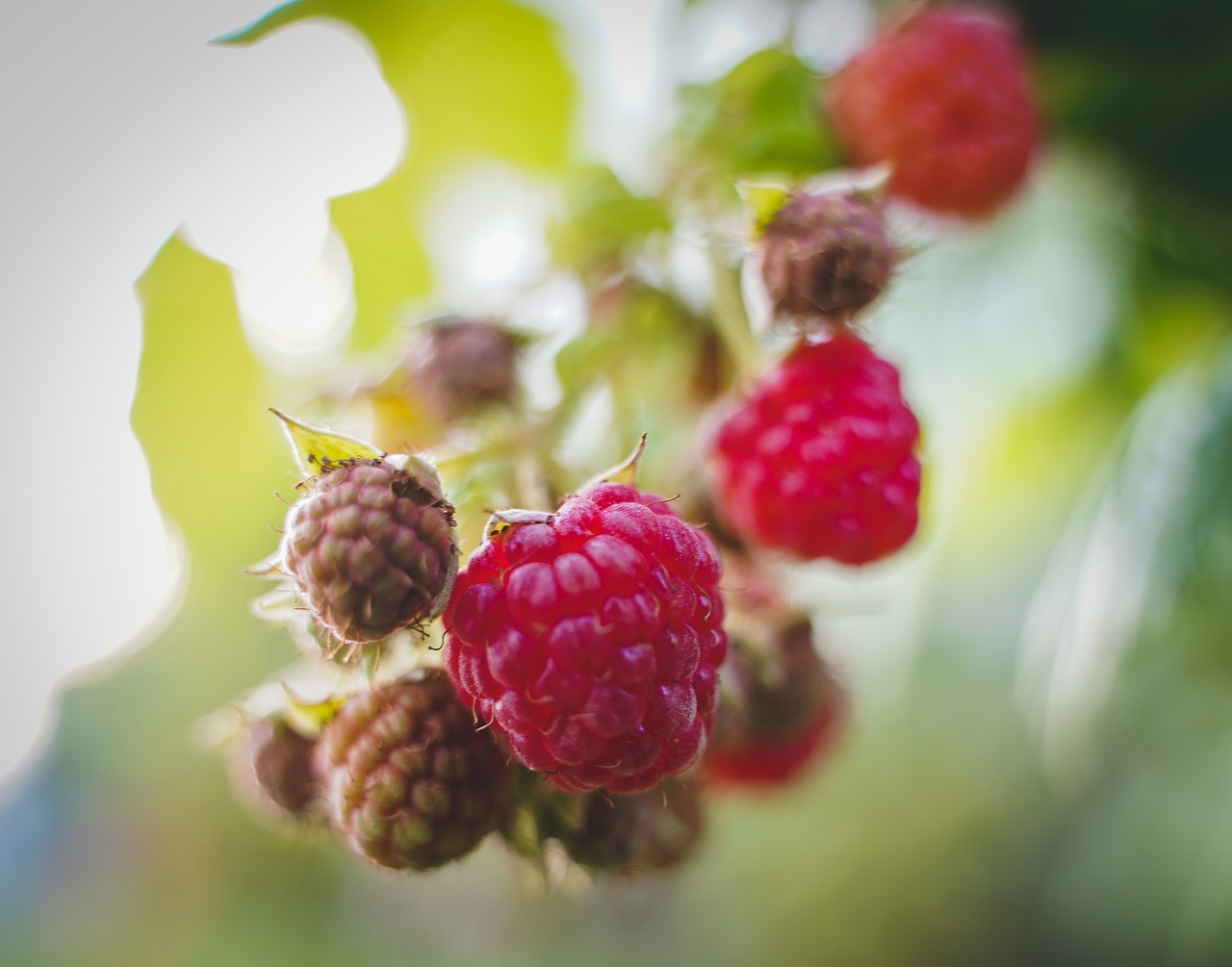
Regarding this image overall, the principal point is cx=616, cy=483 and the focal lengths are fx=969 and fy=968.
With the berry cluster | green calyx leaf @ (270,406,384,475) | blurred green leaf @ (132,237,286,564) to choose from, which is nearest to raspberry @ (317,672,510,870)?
the berry cluster

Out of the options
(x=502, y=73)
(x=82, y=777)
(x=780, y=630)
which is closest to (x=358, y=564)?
(x=780, y=630)

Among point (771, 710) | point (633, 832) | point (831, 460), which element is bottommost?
point (771, 710)

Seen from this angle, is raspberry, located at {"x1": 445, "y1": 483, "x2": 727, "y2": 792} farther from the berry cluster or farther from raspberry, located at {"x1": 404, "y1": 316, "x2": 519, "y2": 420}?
raspberry, located at {"x1": 404, "y1": 316, "x2": 519, "y2": 420}

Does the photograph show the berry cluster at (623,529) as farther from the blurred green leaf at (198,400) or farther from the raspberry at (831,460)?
the blurred green leaf at (198,400)

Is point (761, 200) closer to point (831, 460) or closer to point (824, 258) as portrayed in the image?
point (824, 258)

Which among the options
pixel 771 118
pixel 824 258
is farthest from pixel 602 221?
pixel 824 258

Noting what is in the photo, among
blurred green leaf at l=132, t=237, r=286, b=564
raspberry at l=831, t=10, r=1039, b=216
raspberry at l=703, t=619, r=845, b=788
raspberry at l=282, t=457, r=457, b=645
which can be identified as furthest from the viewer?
blurred green leaf at l=132, t=237, r=286, b=564
